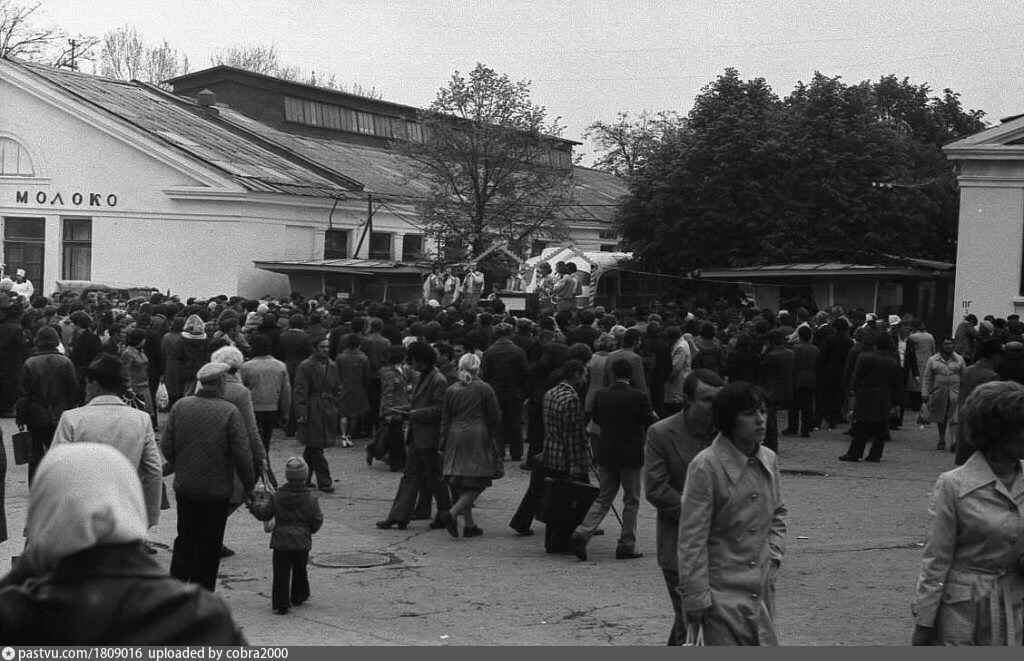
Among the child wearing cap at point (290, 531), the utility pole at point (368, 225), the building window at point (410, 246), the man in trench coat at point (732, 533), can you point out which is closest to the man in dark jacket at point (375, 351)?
the child wearing cap at point (290, 531)

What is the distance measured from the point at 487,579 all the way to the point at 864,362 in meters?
8.38

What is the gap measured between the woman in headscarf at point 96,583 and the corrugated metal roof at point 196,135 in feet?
123

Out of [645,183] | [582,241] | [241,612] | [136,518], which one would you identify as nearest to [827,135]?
[645,183]

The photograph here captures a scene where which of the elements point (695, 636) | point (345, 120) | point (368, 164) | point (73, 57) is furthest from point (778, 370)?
point (73, 57)

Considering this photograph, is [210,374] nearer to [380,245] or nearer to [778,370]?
A: [778,370]

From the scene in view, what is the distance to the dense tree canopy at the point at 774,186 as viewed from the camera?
35219 millimetres

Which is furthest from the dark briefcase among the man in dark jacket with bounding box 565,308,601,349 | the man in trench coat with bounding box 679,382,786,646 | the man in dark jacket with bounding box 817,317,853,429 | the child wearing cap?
the man in dark jacket with bounding box 817,317,853,429

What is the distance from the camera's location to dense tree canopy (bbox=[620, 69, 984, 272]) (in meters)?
35.2

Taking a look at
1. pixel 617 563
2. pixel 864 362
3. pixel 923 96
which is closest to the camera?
pixel 617 563

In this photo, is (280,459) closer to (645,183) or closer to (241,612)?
(241,612)

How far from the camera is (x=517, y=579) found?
1027cm

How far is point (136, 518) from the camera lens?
3.27 metres

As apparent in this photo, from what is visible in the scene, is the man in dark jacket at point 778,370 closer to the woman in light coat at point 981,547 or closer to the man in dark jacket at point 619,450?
the man in dark jacket at point 619,450

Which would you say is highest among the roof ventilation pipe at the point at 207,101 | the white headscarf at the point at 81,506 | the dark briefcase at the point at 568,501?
the roof ventilation pipe at the point at 207,101
